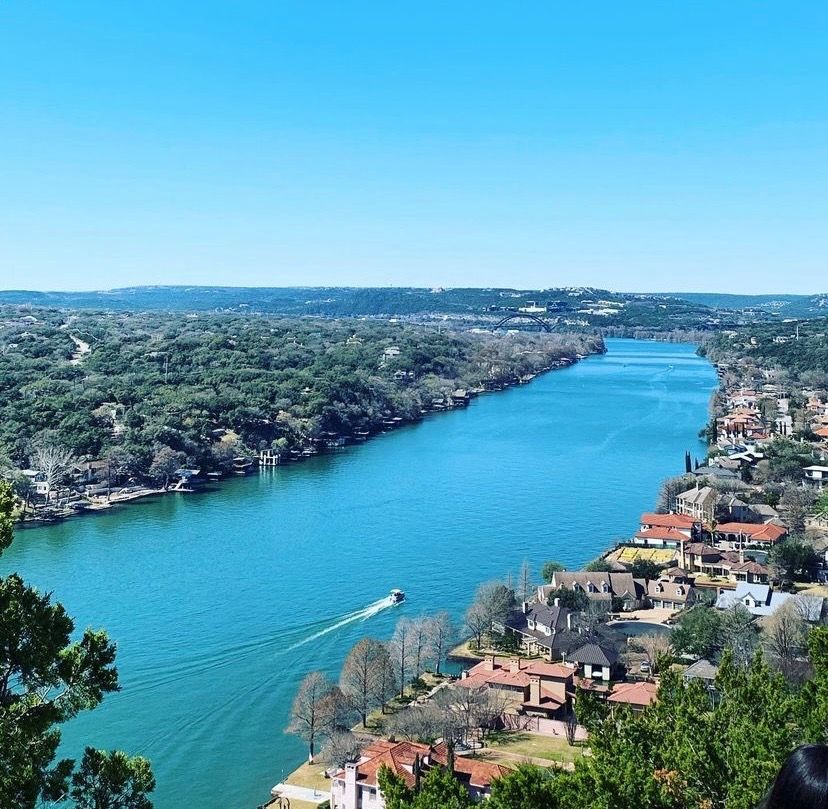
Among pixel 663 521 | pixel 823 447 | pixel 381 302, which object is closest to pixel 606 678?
pixel 663 521

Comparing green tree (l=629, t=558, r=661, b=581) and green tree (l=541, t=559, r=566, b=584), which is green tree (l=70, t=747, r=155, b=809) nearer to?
green tree (l=541, t=559, r=566, b=584)

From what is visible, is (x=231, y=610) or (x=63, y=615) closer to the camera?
(x=63, y=615)

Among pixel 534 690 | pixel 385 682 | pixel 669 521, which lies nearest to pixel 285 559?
pixel 385 682

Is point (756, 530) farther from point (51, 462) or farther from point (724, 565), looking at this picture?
point (51, 462)

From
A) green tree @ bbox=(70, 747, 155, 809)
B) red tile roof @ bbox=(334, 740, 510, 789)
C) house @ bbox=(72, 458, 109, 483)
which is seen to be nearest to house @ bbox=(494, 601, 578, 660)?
red tile roof @ bbox=(334, 740, 510, 789)

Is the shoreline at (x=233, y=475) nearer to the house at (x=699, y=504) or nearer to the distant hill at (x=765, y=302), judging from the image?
the house at (x=699, y=504)

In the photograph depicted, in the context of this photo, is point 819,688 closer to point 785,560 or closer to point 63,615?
→ point 63,615

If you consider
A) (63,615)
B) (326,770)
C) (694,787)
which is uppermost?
(63,615)
